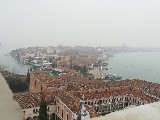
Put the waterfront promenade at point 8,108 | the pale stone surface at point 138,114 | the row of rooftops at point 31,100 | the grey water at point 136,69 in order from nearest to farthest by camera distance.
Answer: the pale stone surface at point 138,114 < the waterfront promenade at point 8,108 < the row of rooftops at point 31,100 < the grey water at point 136,69

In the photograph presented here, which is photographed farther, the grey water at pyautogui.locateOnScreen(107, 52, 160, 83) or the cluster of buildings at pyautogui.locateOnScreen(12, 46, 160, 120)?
the grey water at pyautogui.locateOnScreen(107, 52, 160, 83)

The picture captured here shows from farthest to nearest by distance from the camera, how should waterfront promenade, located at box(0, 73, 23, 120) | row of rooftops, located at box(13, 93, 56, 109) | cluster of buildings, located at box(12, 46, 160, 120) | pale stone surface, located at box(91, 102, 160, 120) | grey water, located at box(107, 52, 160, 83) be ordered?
grey water, located at box(107, 52, 160, 83) < row of rooftops, located at box(13, 93, 56, 109) < cluster of buildings, located at box(12, 46, 160, 120) < waterfront promenade, located at box(0, 73, 23, 120) < pale stone surface, located at box(91, 102, 160, 120)

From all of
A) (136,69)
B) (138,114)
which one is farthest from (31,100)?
(136,69)

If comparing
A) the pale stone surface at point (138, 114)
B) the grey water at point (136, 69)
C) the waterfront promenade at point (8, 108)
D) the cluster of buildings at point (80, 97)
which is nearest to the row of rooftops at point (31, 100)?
the cluster of buildings at point (80, 97)

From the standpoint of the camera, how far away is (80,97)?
39.7ft

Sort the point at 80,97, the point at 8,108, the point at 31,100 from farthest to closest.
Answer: the point at 80,97, the point at 31,100, the point at 8,108

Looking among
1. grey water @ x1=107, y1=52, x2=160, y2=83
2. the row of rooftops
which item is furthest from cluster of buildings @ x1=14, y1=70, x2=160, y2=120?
grey water @ x1=107, y1=52, x2=160, y2=83

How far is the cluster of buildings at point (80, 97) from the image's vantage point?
11.3 m

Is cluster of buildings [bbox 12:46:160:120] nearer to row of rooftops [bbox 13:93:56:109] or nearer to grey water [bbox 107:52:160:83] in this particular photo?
row of rooftops [bbox 13:93:56:109]

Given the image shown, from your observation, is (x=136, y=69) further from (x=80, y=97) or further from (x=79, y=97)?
(x=80, y=97)

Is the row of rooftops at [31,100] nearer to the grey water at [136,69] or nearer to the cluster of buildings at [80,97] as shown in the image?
the cluster of buildings at [80,97]

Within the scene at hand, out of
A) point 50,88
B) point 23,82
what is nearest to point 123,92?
point 50,88

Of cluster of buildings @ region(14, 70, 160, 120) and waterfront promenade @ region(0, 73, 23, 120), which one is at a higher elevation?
cluster of buildings @ region(14, 70, 160, 120)

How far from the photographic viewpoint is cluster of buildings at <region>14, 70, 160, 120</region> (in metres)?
11.3
